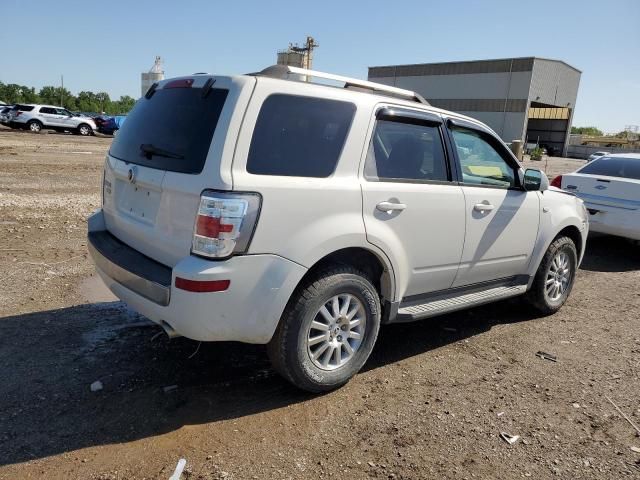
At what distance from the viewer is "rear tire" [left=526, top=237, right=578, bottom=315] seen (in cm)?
500

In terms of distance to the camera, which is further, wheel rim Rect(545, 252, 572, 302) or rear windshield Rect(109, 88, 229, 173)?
wheel rim Rect(545, 252, 572, 302)

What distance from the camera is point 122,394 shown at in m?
3.29

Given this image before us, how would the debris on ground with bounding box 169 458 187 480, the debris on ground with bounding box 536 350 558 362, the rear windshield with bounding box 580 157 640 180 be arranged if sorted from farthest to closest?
the rear windshield with bounding box 580 157 640 180 → the debris on ground with bounding box 536 350 558 362 → the debris on ground with bounding box 169 458 187 480

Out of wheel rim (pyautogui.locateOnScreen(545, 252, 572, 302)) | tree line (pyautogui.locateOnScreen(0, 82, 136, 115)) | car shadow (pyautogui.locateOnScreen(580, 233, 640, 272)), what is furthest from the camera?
tree line (pyautogui.locateOnScreen(0, 82, 136, 115))

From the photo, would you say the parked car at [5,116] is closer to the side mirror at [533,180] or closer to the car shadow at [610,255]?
the car shadow at [610,255]

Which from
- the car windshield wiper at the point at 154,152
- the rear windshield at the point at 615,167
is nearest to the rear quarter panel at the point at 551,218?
the car windshield wiper at the point at 154,152

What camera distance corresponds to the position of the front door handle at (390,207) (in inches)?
134

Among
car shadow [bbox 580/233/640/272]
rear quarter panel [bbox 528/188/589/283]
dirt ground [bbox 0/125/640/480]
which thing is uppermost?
rear quarter panel [bbox 528/188/589/283]

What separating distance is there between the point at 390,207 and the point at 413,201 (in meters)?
0.24

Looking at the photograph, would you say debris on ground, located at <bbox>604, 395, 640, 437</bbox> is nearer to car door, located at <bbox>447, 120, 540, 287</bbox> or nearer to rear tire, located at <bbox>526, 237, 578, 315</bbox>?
car door, located at <bbox>447, 120, 540, 287</bbox>

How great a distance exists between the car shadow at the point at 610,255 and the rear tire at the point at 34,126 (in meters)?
29.8

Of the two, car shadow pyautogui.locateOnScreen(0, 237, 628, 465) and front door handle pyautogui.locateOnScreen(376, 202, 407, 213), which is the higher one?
front door handle pyautogui.locateOnScreen(376, 202, 407, 213)

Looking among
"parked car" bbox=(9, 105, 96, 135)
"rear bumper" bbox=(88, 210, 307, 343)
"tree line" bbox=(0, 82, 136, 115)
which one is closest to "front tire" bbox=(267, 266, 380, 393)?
"rear bumper" bbox=(88, 210, 307, 343)

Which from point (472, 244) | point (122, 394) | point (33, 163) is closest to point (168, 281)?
point (122, 394)
